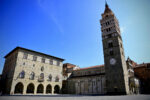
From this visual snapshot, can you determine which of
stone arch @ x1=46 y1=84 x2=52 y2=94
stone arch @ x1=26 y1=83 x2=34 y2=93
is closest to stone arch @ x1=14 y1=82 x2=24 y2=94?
stone arch @ x1=26 y1=83 x2=34 y2=93

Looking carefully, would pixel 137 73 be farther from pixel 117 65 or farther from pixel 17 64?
pixel 17 64

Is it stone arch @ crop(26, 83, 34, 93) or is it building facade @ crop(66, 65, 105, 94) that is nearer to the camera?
stone arch @ crop(26, 83, 34, 93)

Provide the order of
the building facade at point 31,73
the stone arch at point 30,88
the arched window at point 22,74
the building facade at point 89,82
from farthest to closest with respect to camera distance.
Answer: the building facade at point 89,82, the stone arch at point 30,88, the arched window at point 22,74, the building facade at point 31,73

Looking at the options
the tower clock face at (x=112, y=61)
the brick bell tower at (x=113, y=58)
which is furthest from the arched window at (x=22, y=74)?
the tower clock face at (x=112, y=61)

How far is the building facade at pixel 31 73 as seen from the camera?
2780cm

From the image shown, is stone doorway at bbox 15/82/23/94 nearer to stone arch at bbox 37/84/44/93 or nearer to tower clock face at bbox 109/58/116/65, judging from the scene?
stone arch at bbox 37/84/44/93

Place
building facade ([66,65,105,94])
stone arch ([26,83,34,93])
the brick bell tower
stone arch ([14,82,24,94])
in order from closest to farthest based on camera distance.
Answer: the brick bell tower, stone arch ([14,82,24,94]), stone arch ([26,83,34,93]), building facade ([66,65,105,94])

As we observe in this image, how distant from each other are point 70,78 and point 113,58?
19837 millimetres

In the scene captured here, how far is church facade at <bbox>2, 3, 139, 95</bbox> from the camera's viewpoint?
91.2ft

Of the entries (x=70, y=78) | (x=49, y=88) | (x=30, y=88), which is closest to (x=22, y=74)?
(x=30, y=88)

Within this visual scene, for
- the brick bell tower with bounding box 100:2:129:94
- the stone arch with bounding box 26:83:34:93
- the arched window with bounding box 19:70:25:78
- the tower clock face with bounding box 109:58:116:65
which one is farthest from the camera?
the stone arch with bounding box 26:83:34:93

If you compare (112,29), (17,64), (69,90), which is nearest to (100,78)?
(69,90)

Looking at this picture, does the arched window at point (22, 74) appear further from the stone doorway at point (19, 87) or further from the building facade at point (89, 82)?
the building facade at point (89, 82)

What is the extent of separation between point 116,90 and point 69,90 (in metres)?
19.1
